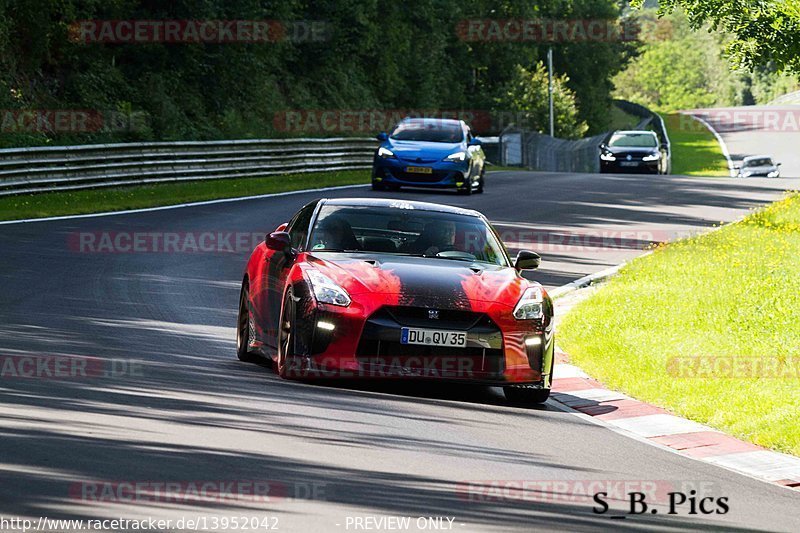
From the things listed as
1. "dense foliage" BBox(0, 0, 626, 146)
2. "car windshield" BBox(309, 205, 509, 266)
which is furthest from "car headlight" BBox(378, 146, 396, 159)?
"car windshield" BBox(309, 205, 509, 266)

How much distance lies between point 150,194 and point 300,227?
63.0 feet

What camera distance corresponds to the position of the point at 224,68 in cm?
4553

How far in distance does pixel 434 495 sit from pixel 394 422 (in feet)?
6.63

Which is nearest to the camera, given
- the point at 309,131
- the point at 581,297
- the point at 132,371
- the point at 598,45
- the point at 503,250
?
the point at 132,371

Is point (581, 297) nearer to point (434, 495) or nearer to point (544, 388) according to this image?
point (544, 388)

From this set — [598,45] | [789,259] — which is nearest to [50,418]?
[789,259]

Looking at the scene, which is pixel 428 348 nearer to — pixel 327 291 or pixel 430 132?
pixel 327 291

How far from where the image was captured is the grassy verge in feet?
35.3

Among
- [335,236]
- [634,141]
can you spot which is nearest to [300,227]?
[335,236]

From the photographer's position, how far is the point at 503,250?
38.8ft

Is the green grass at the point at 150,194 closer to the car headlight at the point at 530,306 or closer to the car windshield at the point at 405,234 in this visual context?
the car windshield at the point at 405,234

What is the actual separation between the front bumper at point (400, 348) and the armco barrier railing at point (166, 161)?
→ 1784 cm

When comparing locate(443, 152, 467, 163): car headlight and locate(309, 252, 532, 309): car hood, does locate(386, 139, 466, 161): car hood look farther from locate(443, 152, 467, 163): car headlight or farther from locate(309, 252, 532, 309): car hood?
locate(309, 252, 532, 309): car hood

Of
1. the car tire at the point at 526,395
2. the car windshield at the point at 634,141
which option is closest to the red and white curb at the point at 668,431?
the car tire at the point at 526,395
